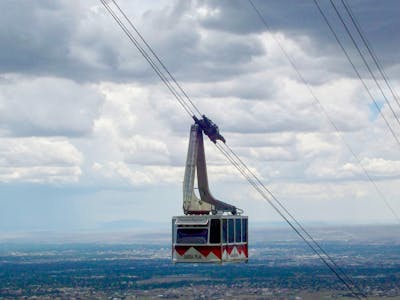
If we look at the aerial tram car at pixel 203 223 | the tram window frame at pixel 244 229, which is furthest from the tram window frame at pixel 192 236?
the tram window frame at pixel 244 229

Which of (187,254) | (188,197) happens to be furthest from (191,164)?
(187,254)

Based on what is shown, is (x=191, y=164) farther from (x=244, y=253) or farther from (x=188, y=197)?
(x=244, y=253)

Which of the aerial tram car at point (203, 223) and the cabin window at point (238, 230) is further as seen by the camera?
the cabin window at point (238, 230)

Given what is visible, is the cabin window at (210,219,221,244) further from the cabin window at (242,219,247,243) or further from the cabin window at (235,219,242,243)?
the cabin window at (242,219,247,243)

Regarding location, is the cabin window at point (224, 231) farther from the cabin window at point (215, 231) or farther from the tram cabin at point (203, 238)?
the cabin window at point (215, 231)

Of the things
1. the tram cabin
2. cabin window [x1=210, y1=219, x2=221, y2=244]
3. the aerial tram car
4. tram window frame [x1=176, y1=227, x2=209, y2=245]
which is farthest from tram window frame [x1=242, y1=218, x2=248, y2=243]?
tram window frame [x1=176, y1=227, x2=209, y2=245]

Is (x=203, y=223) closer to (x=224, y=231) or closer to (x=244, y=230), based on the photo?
(x=224, y=231)

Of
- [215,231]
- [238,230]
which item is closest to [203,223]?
[215,231]
